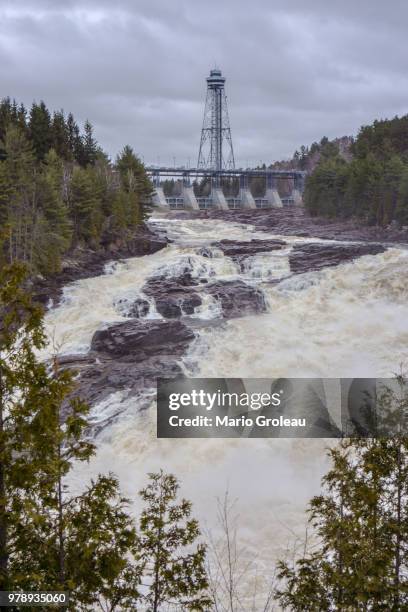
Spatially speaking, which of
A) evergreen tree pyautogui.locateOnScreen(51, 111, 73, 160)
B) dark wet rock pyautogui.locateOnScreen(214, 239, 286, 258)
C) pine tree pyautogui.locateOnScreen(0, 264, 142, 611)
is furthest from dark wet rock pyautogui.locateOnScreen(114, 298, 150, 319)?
evergreen tree pyautogui.locateOnScreen(51, 111, 73, 160)

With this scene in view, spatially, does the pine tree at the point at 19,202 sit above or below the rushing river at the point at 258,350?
above

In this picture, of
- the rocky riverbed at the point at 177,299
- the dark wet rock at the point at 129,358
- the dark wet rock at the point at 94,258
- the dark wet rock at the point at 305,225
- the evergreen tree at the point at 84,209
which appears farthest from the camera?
the dark wet rock at the point at 305,225

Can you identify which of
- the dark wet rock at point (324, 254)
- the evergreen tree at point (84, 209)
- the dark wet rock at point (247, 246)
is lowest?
the dark wet rock at point (324, 254)

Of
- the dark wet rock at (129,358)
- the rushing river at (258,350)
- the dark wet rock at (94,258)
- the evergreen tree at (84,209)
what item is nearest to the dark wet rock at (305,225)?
the rushing river at (258,350)

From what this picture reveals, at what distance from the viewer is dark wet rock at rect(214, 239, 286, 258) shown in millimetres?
45156

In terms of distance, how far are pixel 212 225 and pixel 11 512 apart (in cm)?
5920

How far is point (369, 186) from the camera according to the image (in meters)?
64.8

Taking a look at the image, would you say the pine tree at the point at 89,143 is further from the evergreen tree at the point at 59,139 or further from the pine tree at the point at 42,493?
the pine tree at the point at 42,493

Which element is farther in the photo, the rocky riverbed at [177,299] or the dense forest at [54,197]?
the dense forest at [54,197]

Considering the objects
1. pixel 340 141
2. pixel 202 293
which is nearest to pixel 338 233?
pixel 202 293

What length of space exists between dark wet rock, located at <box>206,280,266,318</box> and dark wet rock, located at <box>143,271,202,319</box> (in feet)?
4.25

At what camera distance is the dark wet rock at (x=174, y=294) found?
1347 inches

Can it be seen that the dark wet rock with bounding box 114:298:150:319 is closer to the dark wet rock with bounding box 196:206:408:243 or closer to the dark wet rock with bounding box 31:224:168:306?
the dark wet rock with bounding box 31:224:168:306

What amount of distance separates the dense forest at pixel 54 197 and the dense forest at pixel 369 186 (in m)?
23.0
